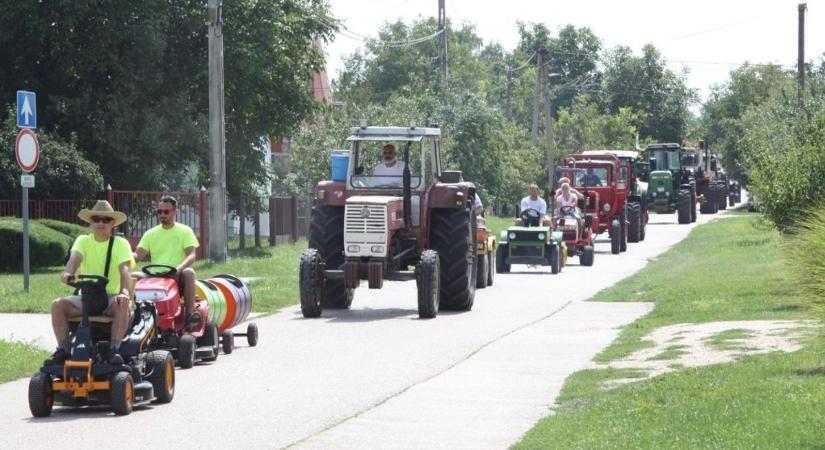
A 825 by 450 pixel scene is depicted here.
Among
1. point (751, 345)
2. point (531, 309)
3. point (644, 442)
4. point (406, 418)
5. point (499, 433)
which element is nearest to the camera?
point (644, 442)

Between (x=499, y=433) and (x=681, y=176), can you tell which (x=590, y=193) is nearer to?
(x=681, y=176)

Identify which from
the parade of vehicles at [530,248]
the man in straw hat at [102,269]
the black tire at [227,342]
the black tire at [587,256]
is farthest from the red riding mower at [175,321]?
the black tire at [587,256]

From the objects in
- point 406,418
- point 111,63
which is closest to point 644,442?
point 406,418

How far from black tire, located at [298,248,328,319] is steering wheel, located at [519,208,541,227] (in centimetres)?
1115

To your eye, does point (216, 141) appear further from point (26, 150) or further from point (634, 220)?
point (634, 220)

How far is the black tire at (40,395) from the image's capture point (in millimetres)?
12727

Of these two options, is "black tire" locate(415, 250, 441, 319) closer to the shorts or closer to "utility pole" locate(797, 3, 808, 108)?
the shorts

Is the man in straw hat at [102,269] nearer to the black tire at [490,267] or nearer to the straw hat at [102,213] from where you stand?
the straw hat at [102,213]

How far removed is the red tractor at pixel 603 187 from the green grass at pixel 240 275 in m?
8.23

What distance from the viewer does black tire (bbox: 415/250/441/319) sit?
71.8ft

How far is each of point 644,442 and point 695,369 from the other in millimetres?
4423

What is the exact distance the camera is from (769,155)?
28.6 metres

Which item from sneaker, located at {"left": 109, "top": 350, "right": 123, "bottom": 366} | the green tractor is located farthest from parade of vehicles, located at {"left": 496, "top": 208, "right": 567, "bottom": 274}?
the green tractor

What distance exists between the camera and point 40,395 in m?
12.7
